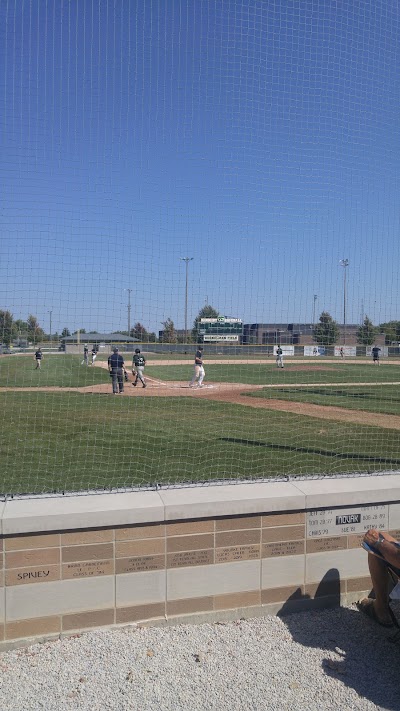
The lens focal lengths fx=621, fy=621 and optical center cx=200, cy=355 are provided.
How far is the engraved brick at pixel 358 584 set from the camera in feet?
13.0

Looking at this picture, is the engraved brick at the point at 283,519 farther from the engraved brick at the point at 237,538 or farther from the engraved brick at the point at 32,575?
the engraved brick at the point at 32,575

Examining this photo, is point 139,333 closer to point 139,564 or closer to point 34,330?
point 34,330

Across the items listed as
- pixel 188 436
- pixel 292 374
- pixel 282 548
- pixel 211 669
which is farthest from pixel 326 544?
pixel 292 374

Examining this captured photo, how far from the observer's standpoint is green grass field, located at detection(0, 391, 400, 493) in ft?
19.3

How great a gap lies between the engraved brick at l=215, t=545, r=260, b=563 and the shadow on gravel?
39 cm

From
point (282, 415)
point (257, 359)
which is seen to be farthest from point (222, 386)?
point (257, 359)

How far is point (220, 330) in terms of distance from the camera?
18.1 feet

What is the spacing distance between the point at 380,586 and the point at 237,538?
33.4 inches

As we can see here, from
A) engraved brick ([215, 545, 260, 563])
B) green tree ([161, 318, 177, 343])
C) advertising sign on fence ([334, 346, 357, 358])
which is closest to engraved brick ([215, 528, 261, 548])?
engraved brick ([215, 545, 260, 563])

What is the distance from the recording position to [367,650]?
347cm

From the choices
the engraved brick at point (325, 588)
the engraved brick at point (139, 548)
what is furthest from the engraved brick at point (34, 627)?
the engraved brick at point (325, 588)

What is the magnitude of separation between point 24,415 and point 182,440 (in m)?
4.33

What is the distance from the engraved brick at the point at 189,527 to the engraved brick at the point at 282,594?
1.81 ft

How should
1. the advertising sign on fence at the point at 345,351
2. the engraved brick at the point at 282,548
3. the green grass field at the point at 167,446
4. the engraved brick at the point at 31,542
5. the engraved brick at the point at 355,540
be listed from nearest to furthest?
1. the engraved brick at the point at 31,542
2. the engraved brick at the point at 282,548
3. the engraved brick at the point at 355,540
4. the green grass field at the point at 167,446
5. the advertising sign on fence at the point at 345,351
